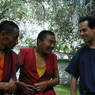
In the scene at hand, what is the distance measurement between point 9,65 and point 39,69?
530 millimetres

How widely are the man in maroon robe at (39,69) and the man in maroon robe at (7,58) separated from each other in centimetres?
31

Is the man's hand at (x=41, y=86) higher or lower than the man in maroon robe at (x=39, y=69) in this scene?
lower

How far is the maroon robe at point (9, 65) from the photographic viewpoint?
3.51m

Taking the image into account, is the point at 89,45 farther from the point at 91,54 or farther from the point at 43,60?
the point at 43,60

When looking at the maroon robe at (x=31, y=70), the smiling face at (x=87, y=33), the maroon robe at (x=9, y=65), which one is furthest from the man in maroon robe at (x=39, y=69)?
the smiling face at (x=87, y=33)

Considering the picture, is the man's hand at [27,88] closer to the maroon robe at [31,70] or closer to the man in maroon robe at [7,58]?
the maroon robe at [31,70]

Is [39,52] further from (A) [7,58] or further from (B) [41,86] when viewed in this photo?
(A) [7,58]

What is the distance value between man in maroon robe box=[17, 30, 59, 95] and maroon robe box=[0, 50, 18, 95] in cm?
29

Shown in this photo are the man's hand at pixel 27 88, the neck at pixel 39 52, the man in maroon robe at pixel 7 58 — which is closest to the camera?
the man in maroon robe at pixel 7 58

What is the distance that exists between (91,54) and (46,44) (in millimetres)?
626

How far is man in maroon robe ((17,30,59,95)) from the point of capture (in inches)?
151

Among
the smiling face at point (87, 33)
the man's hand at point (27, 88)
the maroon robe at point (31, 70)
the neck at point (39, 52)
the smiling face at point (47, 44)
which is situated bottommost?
the man's hand at point (27, 88)

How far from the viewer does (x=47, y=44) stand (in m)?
3.86

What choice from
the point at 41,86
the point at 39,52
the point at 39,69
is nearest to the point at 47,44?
the point at 39,52
